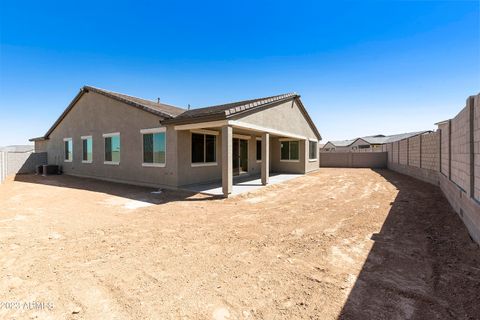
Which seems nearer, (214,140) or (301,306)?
(301,306)

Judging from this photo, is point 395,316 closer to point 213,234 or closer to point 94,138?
point 213,234

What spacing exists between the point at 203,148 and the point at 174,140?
5.59ft

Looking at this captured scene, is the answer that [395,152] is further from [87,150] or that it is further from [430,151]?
[87,150]

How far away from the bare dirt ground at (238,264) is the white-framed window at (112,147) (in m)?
5.68

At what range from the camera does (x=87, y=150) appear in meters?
14.0

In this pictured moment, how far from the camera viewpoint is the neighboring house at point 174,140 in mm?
9398

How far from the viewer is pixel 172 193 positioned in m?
9.00

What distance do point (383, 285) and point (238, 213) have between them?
3.94 m

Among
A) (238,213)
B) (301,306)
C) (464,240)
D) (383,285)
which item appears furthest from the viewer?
(238,213)

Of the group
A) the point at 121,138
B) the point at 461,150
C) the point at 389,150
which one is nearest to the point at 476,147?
the point at 461,150

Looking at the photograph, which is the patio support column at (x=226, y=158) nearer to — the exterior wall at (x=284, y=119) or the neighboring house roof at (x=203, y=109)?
the neighboring house roof at (x=203, y=109)

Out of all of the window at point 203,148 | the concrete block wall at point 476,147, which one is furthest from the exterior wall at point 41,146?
the concrete block wall at point 476,147

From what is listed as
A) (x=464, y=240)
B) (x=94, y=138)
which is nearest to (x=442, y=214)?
(x=464, y=240)

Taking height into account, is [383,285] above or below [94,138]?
below
